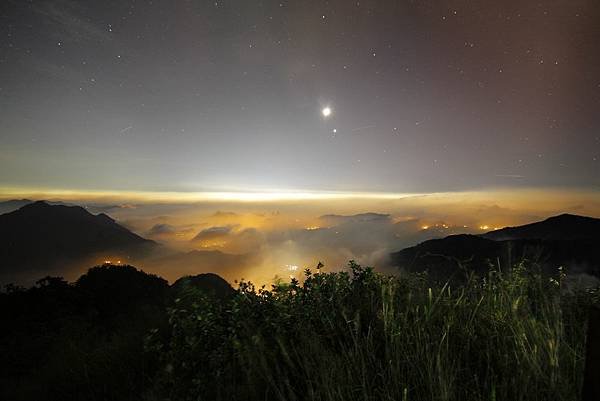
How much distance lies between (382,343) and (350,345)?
0.40m

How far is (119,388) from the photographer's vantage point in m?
5.29

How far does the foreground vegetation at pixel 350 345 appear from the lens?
2939 millimetres

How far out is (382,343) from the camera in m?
4.14

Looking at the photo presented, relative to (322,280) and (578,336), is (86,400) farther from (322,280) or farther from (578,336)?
(578,336)

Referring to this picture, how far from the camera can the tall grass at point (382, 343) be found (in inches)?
114

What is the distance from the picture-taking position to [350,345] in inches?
167

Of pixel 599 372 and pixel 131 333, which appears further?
pixel 131 333

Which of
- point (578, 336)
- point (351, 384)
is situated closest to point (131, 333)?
point (351, 384)

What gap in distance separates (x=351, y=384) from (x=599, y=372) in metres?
1.93

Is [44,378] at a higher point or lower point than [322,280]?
lower

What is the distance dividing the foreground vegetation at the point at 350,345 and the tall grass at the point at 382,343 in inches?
0.8

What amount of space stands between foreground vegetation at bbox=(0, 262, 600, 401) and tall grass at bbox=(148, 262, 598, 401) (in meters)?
0.02

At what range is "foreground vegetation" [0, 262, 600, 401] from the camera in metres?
2.94

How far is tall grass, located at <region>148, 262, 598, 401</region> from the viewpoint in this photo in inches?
114
